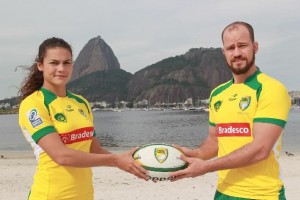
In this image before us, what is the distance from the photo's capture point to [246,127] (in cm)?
331

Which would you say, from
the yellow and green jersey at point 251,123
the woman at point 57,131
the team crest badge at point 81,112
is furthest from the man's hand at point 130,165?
the yellow and green jersey at point 251,123

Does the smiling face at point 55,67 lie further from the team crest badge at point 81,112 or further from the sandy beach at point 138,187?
the sandy beach at point 138,187

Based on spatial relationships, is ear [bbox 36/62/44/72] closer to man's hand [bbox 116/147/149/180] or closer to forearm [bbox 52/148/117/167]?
forearm [bbox 52/148/117/167]

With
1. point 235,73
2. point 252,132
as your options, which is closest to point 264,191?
point 252,132

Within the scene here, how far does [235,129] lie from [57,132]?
1664mm

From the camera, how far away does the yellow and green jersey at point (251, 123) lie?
3.19 meters

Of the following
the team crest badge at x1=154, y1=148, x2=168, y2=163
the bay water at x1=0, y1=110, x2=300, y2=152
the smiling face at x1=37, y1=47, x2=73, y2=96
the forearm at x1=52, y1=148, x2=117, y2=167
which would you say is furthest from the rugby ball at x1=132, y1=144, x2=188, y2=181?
the bay water at x1=0, y1=110, x2=300, y2=152

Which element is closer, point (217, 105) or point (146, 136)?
point (217, 105)

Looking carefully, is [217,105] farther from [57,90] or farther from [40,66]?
[40,66]

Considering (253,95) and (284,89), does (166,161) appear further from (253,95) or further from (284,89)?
(284,89)

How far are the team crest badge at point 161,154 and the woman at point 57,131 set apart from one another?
209mm

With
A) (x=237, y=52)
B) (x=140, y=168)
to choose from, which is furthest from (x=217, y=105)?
(x=140, y=168)

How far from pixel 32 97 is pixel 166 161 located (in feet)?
4.86

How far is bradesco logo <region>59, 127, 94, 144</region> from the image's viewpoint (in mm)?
3404
